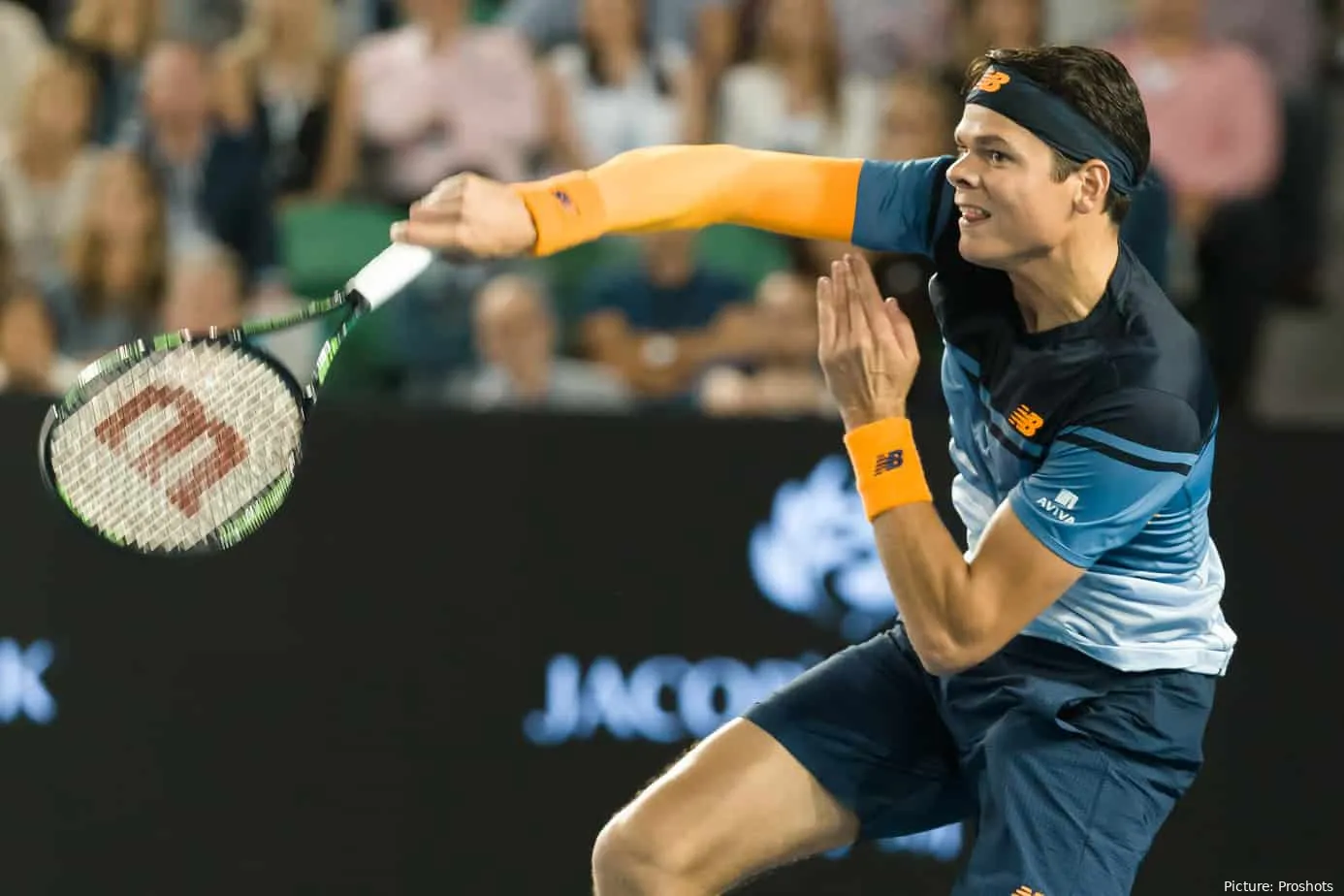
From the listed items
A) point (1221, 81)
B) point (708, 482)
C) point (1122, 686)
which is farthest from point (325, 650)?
point (1221, 81)

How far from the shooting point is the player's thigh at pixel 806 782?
10.9 feet

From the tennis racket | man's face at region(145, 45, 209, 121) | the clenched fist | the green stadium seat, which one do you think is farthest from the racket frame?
man's face at region(145, 45, 209, 121)

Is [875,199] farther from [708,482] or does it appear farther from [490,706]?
[490,706]

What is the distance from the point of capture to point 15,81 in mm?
6418

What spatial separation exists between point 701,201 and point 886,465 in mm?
560

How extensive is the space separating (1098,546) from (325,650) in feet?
8.09

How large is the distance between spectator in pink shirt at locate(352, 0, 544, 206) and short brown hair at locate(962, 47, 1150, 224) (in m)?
3.24

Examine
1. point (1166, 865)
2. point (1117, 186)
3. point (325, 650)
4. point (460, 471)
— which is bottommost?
point (1166, 865)

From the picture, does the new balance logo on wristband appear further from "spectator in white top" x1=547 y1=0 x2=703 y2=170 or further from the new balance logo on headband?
"spectator in white top" x1=547 y1=0 x2=703 y2=170

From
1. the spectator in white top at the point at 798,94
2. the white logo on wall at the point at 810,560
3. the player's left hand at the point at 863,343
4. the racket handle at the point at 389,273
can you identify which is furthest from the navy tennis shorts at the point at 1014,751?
the spectator in white top at the point at 798,94

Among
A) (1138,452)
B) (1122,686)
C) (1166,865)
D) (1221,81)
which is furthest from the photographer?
(1221,81)

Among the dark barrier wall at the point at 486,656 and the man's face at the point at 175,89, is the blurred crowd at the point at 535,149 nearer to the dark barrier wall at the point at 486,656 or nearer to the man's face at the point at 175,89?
the man's face at the point at 175,89

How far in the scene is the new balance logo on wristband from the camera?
3.17m

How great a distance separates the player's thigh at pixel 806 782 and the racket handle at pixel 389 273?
1007mm
